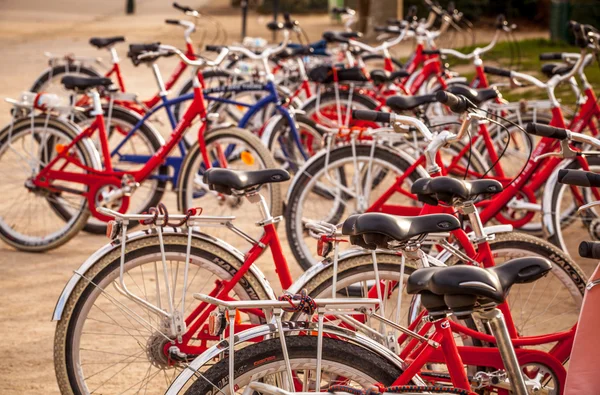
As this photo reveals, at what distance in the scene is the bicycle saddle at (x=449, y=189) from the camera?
312cm

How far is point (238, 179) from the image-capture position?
11.4 ft

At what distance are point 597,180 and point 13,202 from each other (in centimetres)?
441

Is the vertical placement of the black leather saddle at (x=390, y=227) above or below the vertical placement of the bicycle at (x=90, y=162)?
above

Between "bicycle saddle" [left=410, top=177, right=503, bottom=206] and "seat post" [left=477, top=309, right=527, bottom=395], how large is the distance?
0.79 meters

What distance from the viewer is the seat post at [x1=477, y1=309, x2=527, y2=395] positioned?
7.56 feet

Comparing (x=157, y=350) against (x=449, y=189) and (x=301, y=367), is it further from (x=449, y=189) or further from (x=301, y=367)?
(x=449, y=189)

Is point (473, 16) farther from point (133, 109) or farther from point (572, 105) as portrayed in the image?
point (133, 109)

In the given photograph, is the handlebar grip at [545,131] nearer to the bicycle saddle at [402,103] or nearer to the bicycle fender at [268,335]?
the bicycle saddle at [402,103]

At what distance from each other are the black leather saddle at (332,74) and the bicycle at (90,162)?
2.80 ft

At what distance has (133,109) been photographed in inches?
270

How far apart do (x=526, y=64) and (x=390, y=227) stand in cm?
1218

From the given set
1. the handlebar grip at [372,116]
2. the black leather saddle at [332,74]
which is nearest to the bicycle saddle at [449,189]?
the handlebar grip at [372,116]

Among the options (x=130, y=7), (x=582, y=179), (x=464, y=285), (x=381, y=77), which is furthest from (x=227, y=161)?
(x=130, y=7)

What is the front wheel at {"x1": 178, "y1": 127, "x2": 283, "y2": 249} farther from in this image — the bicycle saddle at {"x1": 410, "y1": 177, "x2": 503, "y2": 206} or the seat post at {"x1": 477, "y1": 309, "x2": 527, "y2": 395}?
the seat post at {"x1": 477, "y1": 309, "x2": 527, "y2": 395}
